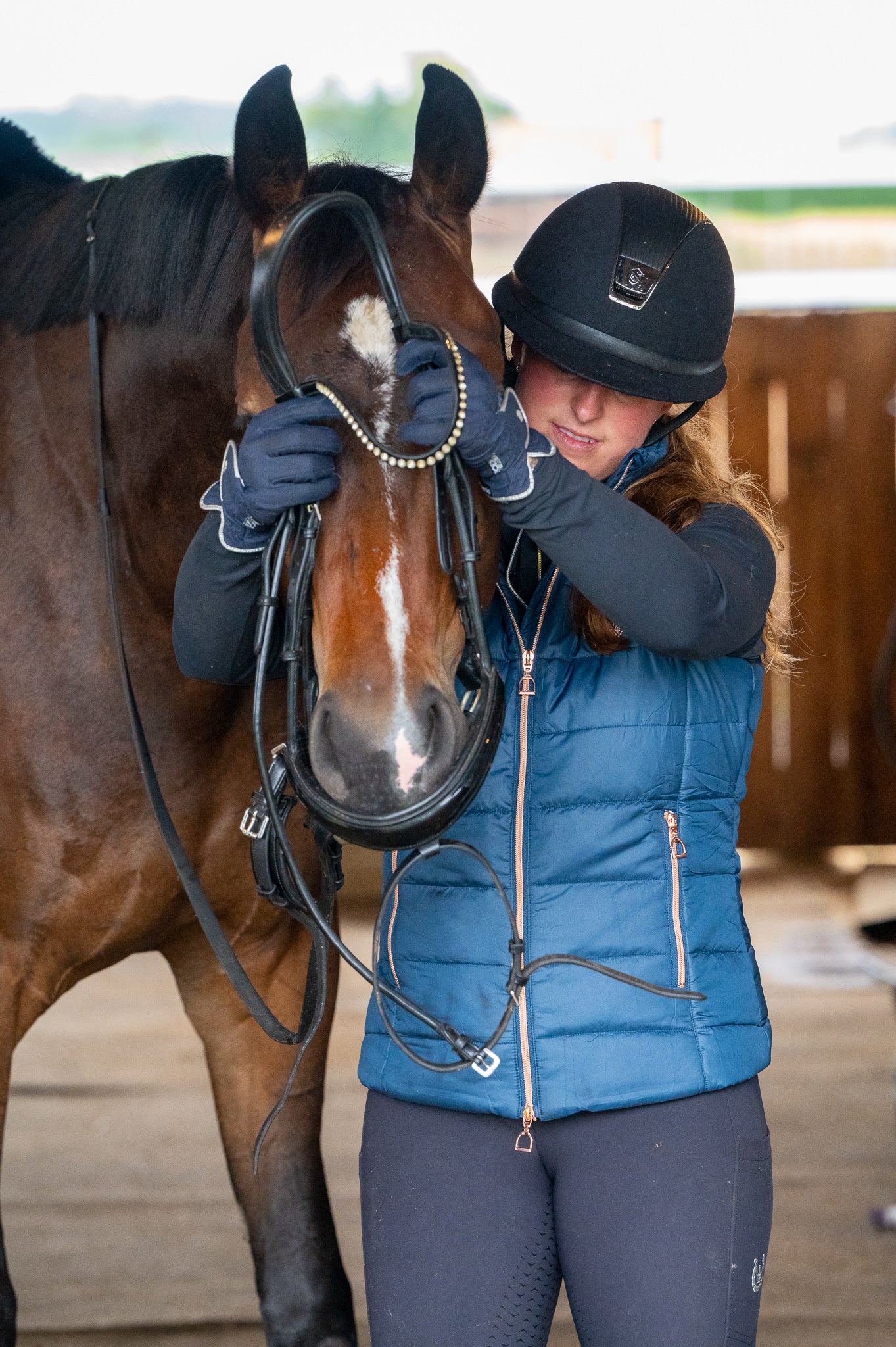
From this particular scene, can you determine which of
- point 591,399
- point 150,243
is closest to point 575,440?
point 591,399

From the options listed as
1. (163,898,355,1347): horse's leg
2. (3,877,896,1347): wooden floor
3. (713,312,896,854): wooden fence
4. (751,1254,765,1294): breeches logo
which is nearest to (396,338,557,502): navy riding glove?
(751,1254,765,1294): breeches logo

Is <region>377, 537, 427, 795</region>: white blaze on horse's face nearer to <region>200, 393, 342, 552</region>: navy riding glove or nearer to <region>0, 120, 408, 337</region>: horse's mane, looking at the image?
<region>200, 393, 342, 552</region>: navy riding glove

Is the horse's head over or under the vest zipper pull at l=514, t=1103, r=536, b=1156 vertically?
over

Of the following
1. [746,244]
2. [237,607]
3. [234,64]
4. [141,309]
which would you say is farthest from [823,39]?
[237,607]

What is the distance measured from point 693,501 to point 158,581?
1.97 feet

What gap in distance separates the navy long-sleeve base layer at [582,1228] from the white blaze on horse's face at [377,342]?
626mm

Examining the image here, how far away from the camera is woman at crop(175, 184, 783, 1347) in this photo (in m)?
1.10

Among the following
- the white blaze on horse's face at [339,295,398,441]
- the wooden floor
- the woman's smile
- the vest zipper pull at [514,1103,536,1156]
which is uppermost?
the white blaze on horse's face at [339,295,398,441]

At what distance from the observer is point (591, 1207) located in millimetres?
1125

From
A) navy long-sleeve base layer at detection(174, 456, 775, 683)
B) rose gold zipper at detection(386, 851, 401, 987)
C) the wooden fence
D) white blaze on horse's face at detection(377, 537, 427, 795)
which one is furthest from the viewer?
the wooden fence

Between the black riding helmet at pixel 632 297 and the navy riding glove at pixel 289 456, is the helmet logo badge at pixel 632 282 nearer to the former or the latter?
the black riding helmet at pixel 632 297

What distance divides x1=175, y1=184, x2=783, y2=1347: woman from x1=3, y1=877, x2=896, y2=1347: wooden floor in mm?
1200

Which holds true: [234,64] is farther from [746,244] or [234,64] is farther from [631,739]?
[631,739]

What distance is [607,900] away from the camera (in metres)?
1.18
